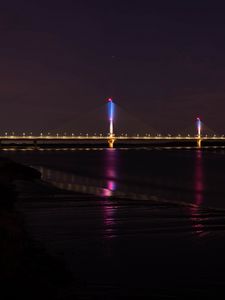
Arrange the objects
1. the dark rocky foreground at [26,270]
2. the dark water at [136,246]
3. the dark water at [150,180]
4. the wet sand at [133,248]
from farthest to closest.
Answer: the dark water at [150,180] < the dark water at [136,246] < the wet sand at [133,248] < the dark rocky foreground at [26,270]

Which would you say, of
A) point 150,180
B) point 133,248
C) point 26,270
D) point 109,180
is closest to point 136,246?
point 133,248

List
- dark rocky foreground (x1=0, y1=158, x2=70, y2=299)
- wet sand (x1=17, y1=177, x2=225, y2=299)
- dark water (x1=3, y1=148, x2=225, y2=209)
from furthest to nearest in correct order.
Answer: dark water (x1=3, y1=148, x2=225, y2=209)
wet sand (x1=17, y1=177, x2=225, y2=299)
dark rocky foreground (x1=0, y1=158, x2=70, y2=299)

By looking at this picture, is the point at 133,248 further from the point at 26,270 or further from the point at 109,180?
the point at 109,180

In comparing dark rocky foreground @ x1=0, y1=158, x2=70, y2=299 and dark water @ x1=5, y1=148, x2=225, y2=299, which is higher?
dark rocky foreground @ x1=0, y1=158, x2=70, y2=299

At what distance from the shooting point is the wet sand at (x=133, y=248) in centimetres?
860

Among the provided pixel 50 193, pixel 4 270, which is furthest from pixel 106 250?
pixel 50 193

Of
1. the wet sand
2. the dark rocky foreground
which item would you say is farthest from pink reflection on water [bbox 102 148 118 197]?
the dark rocky foreground

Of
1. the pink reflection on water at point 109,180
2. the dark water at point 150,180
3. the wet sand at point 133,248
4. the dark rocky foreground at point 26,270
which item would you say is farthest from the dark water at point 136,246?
the pink reflection on water at point 109,180

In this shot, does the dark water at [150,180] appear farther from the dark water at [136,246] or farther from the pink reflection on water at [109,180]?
the dark water at [136,246]

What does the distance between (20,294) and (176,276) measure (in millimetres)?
3121

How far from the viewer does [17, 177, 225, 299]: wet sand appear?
8602 millimetres

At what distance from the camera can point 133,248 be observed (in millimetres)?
11703

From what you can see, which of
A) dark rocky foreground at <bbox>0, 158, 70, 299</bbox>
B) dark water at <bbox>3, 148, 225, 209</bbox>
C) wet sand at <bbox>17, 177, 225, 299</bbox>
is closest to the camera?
dark rocky foreground at <bbox>0, 158, 70, 299</bbox>

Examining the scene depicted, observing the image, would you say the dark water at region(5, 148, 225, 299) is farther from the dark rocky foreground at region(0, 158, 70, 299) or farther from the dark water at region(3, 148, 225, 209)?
the dark water at region(3, 148, 225, 209)
